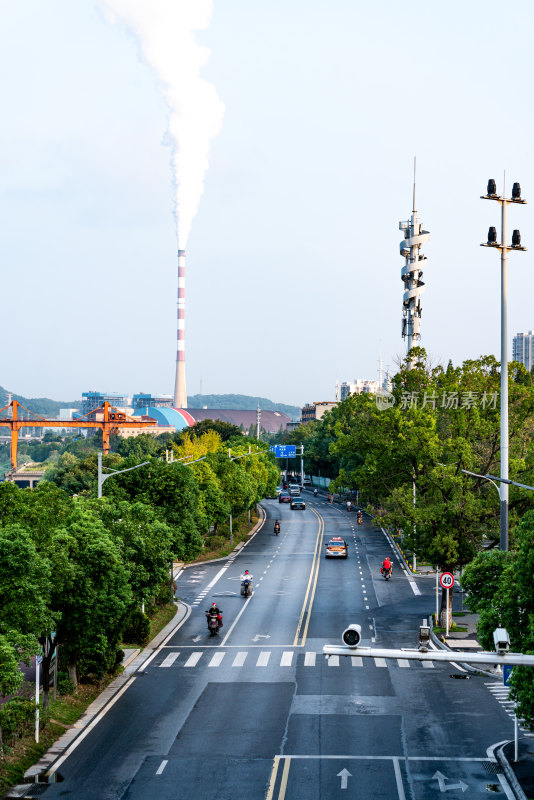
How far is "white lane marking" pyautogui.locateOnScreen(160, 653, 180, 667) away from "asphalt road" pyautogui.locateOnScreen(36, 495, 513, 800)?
78 mm

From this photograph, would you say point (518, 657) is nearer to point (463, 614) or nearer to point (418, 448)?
point (418, 448)

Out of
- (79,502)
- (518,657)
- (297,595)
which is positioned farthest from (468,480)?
(518,657)

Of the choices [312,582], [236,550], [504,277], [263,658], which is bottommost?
[236,550]

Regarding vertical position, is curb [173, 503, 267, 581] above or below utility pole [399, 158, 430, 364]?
below

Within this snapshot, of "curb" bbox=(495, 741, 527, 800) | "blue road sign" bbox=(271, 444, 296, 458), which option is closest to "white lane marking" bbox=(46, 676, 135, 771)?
"curb" bbox=(495, 741, 527, 800)

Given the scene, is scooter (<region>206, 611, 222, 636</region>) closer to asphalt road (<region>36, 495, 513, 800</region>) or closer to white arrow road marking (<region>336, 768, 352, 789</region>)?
asphalt road (<region>36, 495, 513, 800</region>)

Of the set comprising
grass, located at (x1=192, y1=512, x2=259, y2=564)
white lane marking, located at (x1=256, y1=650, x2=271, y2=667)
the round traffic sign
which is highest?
the round traffic sign

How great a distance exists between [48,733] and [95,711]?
323 cm

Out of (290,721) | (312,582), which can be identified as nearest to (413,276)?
(312,582)

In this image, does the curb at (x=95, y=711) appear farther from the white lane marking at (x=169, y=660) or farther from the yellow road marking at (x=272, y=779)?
the yellow road marking at (x=272, y=779)

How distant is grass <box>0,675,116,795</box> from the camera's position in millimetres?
23750

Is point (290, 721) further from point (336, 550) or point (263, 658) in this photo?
point (336, 550)

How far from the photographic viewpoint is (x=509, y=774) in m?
23.9

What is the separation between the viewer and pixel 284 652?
3859cm
